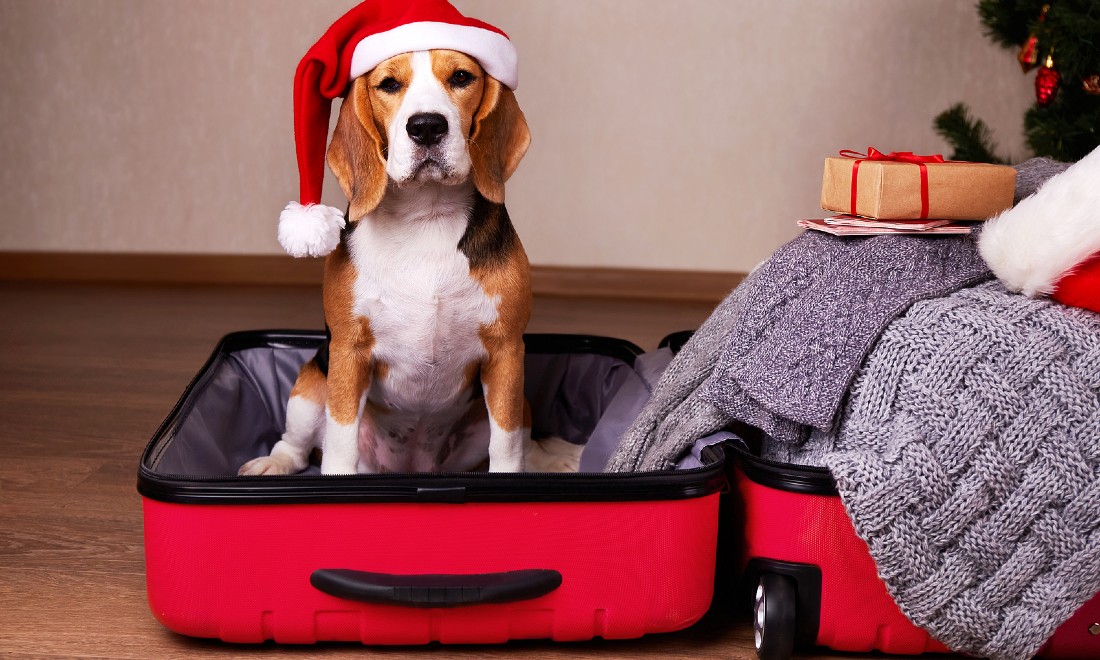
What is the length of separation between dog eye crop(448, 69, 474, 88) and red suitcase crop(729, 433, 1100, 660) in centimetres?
63

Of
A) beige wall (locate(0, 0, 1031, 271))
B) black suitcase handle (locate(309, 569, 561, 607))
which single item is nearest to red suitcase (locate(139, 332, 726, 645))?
black suitcase handle (locate(309, 569, 561, 607))

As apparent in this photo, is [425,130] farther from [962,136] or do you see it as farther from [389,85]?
[962,136]

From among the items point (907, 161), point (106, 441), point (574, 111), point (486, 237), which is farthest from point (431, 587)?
point (574, 111)

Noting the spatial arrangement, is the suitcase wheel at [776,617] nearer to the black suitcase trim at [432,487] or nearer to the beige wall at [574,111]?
the black suitcase trim at [432,487]

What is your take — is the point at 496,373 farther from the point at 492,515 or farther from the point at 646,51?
the point at 646,51

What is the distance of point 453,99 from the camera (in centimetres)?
148

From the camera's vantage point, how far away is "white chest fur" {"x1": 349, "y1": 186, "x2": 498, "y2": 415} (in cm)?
154

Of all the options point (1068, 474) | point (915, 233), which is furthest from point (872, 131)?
point (1068, 474)

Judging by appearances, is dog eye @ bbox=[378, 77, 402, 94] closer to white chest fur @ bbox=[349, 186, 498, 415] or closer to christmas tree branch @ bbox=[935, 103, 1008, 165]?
white chest fur @ bbox=[349, 186, 498, 415]

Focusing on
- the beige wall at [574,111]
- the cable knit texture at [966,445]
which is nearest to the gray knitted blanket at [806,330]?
the cable knit texture at [966,445]

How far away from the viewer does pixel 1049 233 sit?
1282 millimetres

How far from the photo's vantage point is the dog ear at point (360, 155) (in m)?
1.51

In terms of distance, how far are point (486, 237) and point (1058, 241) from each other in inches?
29.7

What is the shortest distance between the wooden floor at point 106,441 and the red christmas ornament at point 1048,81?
120 cm
